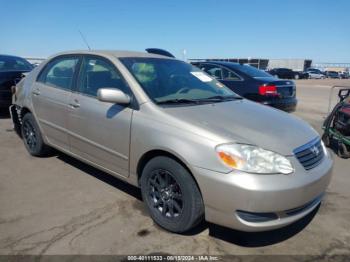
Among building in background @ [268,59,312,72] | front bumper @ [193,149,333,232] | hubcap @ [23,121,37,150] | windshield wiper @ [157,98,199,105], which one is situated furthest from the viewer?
building in background @ [268,59,312,72]

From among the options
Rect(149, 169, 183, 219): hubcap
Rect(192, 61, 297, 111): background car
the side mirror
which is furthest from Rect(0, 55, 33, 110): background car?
Rect(149, 169, 183, 219): hubcap

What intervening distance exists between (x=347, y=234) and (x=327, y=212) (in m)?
0.44

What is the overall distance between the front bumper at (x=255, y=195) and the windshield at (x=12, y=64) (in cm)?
715

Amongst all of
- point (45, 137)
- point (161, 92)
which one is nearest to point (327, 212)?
point (161, 92)

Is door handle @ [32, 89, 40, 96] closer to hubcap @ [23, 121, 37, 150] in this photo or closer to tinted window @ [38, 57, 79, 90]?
tinted window @ [38, 57, 79, 90]

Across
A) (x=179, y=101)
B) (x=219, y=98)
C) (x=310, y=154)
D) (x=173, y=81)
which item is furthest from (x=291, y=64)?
(x=310, y=154)

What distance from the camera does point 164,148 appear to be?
2949 mm

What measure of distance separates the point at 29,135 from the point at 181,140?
10.5 feet

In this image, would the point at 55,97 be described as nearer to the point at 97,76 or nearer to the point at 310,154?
the point at 97,76

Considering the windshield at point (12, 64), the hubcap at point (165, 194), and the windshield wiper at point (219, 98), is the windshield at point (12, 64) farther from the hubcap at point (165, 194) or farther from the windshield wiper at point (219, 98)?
the hubcap at point (165, 194)

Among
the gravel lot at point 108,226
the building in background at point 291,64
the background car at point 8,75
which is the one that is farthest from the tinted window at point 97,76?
the building in background at point 291,64

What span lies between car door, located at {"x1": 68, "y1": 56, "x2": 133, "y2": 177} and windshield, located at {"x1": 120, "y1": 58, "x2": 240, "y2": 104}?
23cm

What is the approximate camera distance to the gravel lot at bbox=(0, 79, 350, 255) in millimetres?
2885

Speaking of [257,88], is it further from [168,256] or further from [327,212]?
[168,256]
